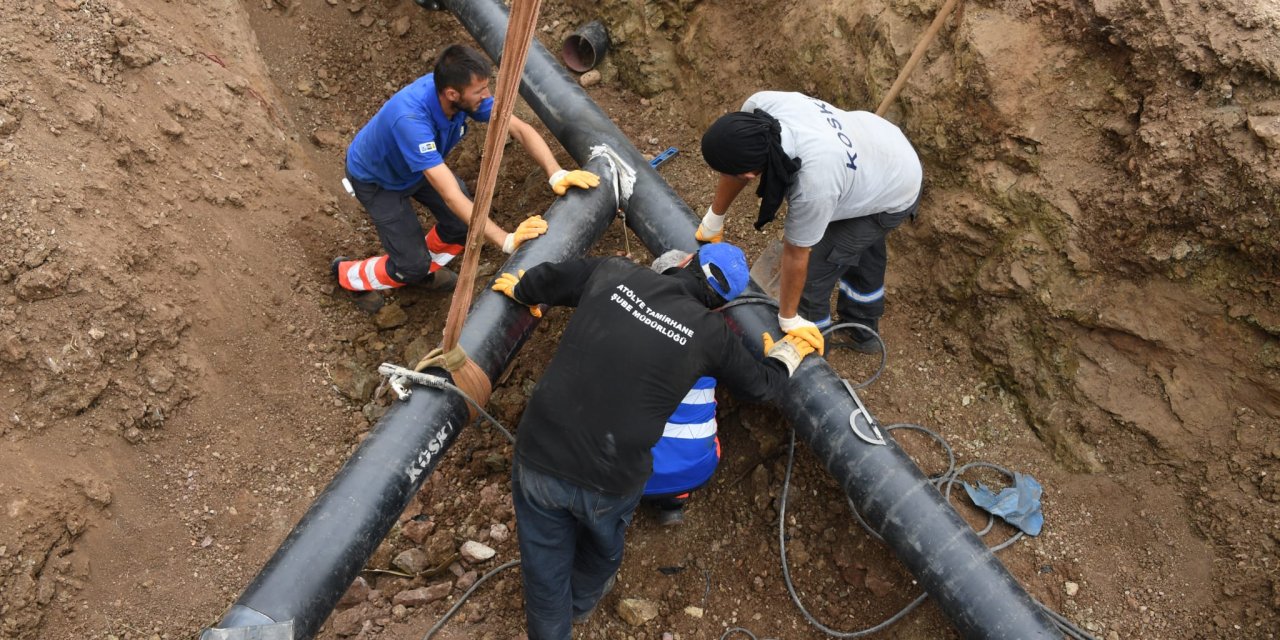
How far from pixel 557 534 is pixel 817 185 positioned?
1.61 metres

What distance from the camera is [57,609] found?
3.09m

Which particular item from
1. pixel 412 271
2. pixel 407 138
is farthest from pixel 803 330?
pixel 412 271

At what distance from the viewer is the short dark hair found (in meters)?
3.56

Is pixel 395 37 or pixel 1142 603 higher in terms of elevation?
pixel 395 37

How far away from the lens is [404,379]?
3.05 metres

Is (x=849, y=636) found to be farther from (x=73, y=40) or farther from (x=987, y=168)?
(x=73, y=40)

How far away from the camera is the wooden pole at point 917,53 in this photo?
365 cm

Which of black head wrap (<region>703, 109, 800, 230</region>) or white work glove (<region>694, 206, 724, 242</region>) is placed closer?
black head wrap (<region>703, 109, 800, 230</region>)

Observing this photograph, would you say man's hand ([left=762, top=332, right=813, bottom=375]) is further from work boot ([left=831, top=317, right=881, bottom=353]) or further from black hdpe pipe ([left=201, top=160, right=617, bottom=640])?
black hdpe pipe ([left=201, top=160, right=617, bottom=640])

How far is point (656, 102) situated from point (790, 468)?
2.71 metres

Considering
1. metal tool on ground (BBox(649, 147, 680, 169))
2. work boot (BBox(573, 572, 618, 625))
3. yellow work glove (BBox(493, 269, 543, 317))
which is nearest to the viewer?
work boot (BBox(573, 572, 618, 625))

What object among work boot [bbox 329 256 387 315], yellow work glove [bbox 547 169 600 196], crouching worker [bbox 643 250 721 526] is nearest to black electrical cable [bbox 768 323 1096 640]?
crouching worker [bbox 643 250 721 526]

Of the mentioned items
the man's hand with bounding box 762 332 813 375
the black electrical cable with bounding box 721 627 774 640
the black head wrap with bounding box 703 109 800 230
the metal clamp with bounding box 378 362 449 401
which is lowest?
the black electrical cable with bounding box 721 627 774 640

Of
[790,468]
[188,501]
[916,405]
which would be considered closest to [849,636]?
[790,468]
